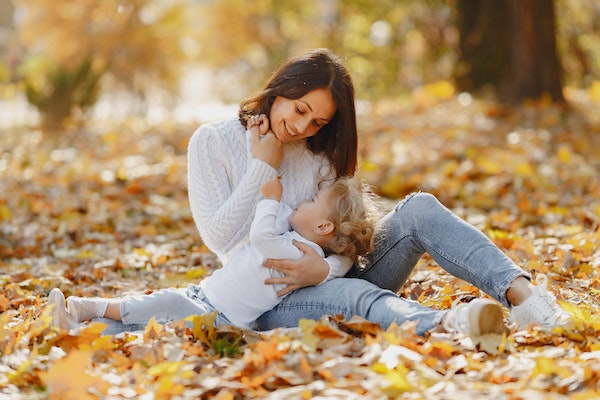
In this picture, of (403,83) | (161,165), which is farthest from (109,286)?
(403,83)

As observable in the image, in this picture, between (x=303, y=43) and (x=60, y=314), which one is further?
(x=303, y=43)

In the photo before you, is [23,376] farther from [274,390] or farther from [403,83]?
[403,83]

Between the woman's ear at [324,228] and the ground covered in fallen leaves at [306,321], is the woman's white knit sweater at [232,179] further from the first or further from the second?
the ground covered in fallen leaves at [306,321]

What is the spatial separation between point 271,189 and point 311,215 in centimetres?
16

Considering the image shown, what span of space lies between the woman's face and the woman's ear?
0.37 m

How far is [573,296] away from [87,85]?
7553 mm

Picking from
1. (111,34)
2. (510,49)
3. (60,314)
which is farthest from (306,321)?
(111,34)

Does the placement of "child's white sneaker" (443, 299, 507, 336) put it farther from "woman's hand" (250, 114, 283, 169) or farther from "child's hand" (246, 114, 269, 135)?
"child's hand" (246, 114, 269, 135)

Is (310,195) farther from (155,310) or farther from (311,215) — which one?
(155,310)

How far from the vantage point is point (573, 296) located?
3209mm

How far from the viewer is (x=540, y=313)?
261 cm

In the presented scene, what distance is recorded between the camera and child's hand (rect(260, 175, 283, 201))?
2.83 meters

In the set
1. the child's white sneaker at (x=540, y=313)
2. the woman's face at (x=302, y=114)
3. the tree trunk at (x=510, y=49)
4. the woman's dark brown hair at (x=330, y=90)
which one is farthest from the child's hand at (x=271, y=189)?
the tree trunk at (x=510, y=49)

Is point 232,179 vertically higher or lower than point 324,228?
higher
